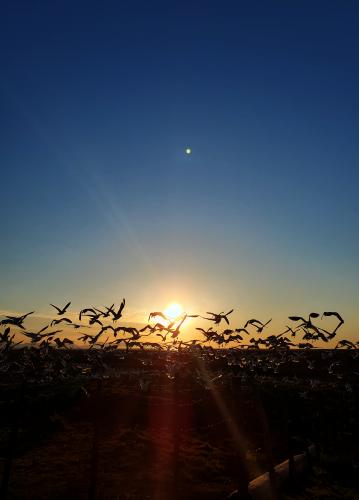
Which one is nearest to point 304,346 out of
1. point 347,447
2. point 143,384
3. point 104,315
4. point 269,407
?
point 347,447

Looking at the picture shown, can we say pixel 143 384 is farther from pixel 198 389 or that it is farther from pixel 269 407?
pixel 269 407

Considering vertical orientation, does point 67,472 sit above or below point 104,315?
below

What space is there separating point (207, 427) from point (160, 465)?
9789 mm

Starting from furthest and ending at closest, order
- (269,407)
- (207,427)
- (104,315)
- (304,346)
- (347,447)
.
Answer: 1. (269,407)
2. (207,427)
3. (304,346)
4. (347,447)
5. (104,315)

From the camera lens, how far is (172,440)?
24.4m

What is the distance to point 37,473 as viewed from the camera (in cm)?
1786

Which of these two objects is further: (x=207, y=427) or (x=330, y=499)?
(x=207, y=427)

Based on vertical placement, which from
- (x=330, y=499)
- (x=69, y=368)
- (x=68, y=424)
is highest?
(x=69, y=368)

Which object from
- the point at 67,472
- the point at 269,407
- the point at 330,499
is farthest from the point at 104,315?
the point at 269,407

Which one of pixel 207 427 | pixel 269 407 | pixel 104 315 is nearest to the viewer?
pixel 104 315

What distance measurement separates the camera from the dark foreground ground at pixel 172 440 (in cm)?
1534

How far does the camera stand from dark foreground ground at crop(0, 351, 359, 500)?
1534 centimetres

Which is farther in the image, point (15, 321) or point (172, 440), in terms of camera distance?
point (172, 440)

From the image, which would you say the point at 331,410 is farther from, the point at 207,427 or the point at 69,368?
the point at 69,368
